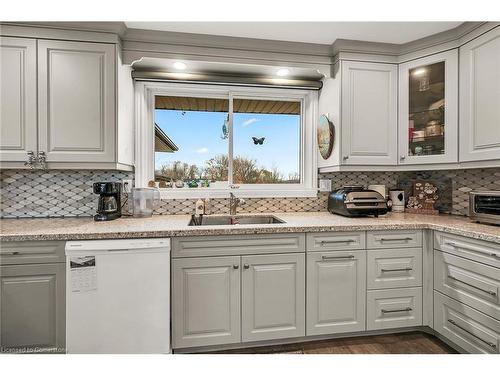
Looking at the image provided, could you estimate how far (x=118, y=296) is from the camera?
1.71m

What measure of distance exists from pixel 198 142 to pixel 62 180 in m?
1.21

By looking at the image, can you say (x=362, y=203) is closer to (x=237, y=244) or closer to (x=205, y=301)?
(x=237, y=244)

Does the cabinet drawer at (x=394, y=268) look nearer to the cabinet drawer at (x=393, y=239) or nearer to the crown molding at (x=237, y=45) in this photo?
the cabinet drawer at (x=393, y=239)

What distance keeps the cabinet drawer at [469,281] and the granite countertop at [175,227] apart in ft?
0.65

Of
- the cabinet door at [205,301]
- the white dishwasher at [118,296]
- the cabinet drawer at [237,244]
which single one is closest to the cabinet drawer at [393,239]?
the cabinet drawer at [237,244]

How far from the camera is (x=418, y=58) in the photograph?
236 centimetres

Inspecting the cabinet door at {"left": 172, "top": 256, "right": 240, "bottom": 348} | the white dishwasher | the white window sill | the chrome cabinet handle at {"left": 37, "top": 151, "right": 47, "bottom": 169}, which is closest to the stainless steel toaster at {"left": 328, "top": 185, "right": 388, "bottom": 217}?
the white window sill

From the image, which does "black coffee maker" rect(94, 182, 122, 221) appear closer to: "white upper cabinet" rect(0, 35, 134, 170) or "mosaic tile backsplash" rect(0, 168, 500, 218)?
"white upper cabinet" rect(0, 35, 134, 170)

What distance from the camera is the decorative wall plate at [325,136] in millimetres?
2467

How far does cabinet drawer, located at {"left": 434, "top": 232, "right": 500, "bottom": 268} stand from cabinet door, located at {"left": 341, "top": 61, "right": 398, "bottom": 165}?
0.78 m

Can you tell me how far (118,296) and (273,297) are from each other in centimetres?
101

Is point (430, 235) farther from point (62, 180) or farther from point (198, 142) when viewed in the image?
point (62, 180)

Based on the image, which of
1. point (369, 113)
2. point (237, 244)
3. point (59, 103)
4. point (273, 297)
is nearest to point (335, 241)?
point (273, 297)
